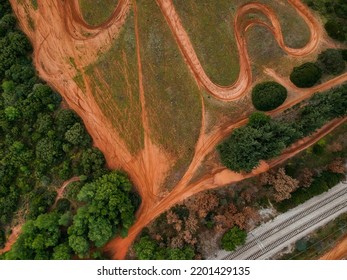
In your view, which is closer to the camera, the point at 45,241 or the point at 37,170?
the point at 45,241

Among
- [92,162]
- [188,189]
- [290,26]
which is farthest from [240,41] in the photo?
[92,162]

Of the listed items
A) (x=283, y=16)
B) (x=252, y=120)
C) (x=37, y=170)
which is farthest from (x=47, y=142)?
(x=283, y=16)

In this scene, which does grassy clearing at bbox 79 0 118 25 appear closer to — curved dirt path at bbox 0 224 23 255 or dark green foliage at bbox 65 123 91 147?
dark green foliage at bbox 65 123 91 147

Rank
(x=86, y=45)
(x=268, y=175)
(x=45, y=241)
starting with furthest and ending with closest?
(x=86, y=45), (x=268, y=175), (x=45, y=241)

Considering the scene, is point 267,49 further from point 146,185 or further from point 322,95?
point 146,185

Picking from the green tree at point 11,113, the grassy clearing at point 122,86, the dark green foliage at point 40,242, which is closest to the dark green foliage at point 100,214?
the dark green foliage at point 40,242

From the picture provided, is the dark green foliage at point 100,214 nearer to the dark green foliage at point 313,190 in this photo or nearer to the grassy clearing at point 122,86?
the grassy clearing at point 122,86
